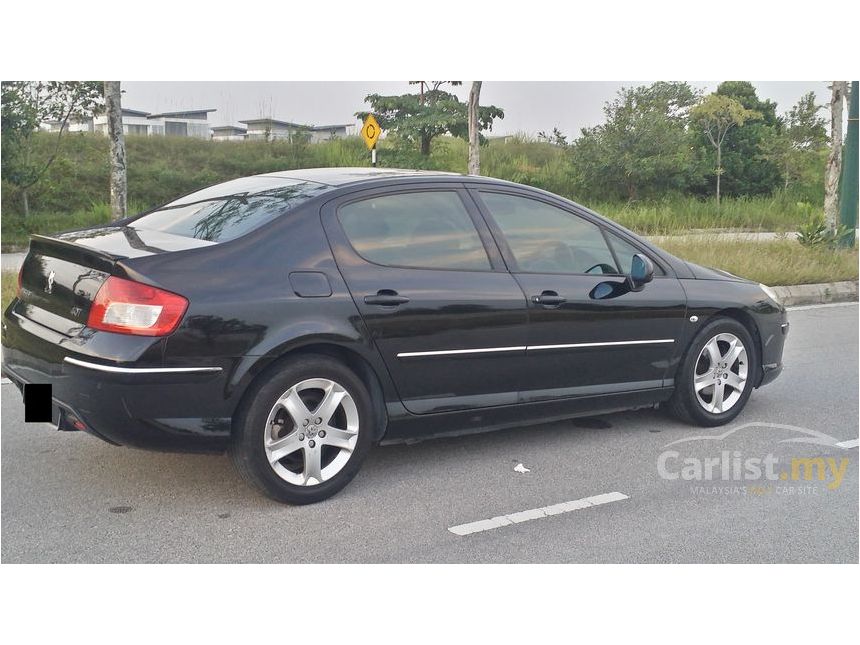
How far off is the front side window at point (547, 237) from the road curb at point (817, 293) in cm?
650

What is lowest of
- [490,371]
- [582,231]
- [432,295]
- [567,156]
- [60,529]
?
[60,529]

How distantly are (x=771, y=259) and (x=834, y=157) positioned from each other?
2652 mm

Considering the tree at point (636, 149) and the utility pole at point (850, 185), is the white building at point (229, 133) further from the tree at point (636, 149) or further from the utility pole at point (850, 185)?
the utility pole at point (850, 185)

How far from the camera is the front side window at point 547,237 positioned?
5.16 m

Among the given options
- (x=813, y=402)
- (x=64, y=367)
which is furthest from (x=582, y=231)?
(x=64, y=367)

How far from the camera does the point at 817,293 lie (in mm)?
11492

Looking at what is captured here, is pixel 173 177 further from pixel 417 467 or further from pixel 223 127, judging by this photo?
pixel 417 467

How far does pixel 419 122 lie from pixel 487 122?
160 cm

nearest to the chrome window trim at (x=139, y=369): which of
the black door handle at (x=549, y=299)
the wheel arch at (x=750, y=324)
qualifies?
the black door handle at (x=549, y=299)

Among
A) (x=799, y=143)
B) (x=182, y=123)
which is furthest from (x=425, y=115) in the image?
(x=799, y=143)

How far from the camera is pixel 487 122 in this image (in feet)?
62.6

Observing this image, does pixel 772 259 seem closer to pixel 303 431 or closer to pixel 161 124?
pixel 303 431

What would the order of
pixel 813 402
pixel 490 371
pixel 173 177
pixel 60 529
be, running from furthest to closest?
pixel 173 177 → pixel 813 402 → pixel 490 371 → pixel 60 529
